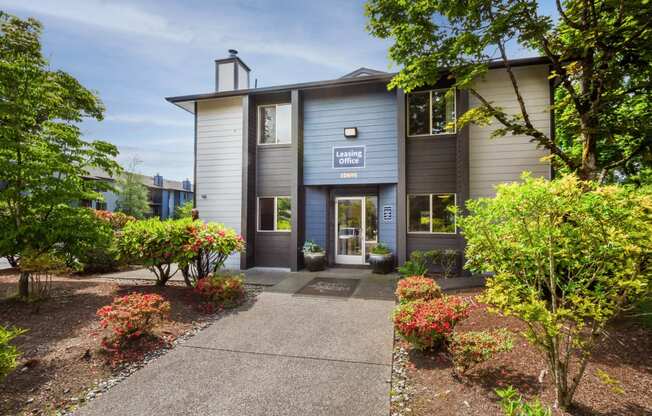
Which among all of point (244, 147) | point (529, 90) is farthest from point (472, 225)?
point (244, 147)

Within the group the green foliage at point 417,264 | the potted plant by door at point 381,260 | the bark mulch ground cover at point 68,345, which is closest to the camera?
the bark mulch ground cover at point 68,345

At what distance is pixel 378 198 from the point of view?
1000cm

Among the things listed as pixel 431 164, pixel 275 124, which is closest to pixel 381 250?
pixel 431 164

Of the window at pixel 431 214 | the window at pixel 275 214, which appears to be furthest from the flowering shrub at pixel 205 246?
the window at pixel 431 214

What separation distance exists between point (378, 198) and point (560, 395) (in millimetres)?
7768

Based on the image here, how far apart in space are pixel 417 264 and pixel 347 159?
4133 mm

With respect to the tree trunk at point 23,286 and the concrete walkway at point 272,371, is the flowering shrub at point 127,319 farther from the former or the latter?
the tree trunk at point 23,286

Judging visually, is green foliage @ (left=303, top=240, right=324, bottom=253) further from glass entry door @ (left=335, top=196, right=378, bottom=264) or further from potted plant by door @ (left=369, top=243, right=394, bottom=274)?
potted plant by door @ (left=369, top=243, right=394, bottom=274)

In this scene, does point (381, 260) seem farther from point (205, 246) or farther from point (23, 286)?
point (23, 286)

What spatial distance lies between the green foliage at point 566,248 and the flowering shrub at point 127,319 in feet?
14.5

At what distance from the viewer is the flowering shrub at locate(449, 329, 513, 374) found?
118 inches

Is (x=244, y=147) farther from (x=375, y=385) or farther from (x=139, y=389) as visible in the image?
(x=375, y=385)

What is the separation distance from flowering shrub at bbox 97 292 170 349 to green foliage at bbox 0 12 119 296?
275 centimetres

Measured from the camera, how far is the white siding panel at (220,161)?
33.7 ft
